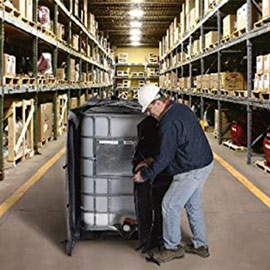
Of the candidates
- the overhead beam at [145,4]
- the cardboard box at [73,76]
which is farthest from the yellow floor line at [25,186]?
the overhead beam at [145,4]

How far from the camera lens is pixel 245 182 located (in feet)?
24.3

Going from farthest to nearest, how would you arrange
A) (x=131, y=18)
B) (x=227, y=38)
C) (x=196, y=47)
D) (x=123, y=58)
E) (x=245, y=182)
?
(x=123, y=58) < (x=131, y=18) < (x=196, y=47) < (x=227, y=38) < (x=245, y=182)

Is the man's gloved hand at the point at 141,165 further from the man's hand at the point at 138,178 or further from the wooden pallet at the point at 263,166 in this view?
the wooden pallet at the point at 263,166

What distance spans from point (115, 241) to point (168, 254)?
708 millimetres

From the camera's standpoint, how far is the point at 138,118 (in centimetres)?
430

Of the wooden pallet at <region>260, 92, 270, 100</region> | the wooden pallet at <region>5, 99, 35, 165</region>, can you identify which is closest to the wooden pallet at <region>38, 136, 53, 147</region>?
the wooden pallet at <region>5, 99, 35, 165</region>

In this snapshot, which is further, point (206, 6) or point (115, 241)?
point (206, 6)

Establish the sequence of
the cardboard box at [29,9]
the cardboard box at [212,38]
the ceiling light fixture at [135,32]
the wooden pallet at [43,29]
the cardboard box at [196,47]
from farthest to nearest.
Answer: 1. the ceiling light fixture at [135,32]
2. the cardboard box at [196,47]
3. the cardboard box at [212,38]
4. the wooden pallet at [43,29]
5. the cardboard box at [29,9]

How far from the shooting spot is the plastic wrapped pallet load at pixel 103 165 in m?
4.30

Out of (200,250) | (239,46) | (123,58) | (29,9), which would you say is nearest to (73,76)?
(239,46)

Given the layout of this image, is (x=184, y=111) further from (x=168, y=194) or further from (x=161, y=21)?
(x=161, y=21)

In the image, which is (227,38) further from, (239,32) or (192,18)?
(192,18)

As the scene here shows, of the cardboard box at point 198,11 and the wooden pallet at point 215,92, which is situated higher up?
the cardboard box at point 198,11

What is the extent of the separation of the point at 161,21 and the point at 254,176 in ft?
63.1
